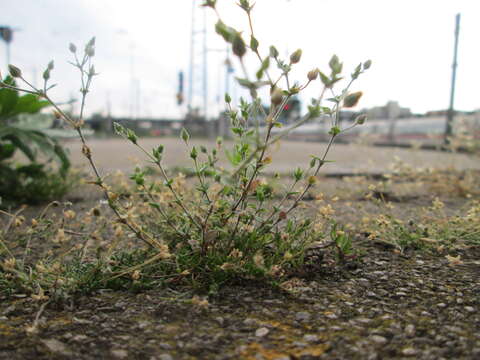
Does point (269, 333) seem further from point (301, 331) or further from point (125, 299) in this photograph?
point (125, 299)

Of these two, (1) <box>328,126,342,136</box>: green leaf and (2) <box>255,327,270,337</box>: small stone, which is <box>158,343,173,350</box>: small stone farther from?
(1) <box>328,126,342,136</box>: green leaf

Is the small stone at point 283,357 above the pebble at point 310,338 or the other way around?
the other way around

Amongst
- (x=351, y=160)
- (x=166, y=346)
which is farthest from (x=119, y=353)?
(x=351, y=160)

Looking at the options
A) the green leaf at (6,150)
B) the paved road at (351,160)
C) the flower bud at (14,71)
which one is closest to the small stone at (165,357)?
the flower bud at (14,71)

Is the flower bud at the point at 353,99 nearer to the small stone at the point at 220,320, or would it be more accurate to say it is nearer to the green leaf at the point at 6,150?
the small stone at the point at 220,320

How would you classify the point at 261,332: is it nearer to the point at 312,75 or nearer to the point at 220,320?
the point at 220,320

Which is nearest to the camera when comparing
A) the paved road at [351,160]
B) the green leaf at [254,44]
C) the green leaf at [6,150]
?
the green leaf at [254,44]

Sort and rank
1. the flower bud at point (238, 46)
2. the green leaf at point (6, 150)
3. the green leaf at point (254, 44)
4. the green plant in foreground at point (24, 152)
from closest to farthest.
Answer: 1. the flower bud at point (238, 46)
2. the green leaf at point (254, 44)
3. the green plant in foreground at point (24, 152)
4. the green leaf at point (6, 150)

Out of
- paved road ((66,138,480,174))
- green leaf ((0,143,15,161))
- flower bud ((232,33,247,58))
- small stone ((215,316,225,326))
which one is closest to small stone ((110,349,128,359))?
small stone ((215,316,225,326))
